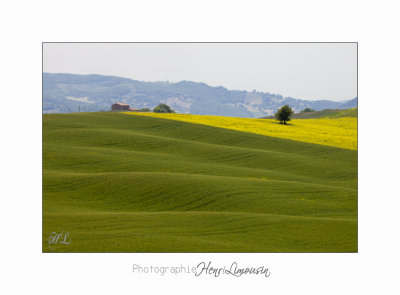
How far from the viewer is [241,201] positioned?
20.0 meters

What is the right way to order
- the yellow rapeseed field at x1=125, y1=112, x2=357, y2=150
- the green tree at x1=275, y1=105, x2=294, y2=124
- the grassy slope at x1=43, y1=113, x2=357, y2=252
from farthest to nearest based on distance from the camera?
the green tree at x1=275, y1=105, x2=294, y2=124 < the yellow rapeseed field at x1=125, y1=112, x2=357, y2=150 < the grassy slope at x1=43, y1=113, x2=357, y2=252

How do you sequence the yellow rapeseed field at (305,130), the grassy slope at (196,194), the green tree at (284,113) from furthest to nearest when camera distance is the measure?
the green tree at (284,113) < the yellow rapeseed field at (305,130) < the grassy slope at (196,194)

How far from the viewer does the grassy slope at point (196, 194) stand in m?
14.4

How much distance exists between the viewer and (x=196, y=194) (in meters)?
20.7

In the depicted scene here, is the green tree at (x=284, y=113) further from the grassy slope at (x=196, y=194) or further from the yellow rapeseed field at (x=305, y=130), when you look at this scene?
the grassy slope at (x=196, y=194)

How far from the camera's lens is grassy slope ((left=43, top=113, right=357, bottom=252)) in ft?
47.2

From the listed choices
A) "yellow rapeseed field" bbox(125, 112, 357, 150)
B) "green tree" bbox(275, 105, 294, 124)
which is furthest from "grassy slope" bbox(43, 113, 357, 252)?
"green tree" bbox(275, 105, 294, 124)

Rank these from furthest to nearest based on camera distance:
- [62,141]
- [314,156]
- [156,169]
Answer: [62,141]
[314,156]
[156,169]

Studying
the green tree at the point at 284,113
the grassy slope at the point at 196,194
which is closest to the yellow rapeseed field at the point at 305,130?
the green tree at the point at 284,113

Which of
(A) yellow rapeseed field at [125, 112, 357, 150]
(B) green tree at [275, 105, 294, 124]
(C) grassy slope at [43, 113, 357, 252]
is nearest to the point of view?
(C) grassy slope at [43, 113, 357, 252]

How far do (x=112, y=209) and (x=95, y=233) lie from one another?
4.45 metres

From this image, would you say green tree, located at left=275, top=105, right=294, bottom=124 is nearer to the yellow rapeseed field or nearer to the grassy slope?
the yellow rapeseed field

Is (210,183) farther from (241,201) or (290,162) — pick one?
(290,162)

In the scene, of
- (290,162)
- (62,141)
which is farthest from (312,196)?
(62,141)
